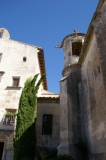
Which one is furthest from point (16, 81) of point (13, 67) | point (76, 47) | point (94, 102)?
point (94, 102)

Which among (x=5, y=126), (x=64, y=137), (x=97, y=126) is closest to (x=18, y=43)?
(x=5, y=126)

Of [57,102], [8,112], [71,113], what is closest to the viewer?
[71,113]

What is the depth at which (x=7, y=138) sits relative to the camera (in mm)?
11695

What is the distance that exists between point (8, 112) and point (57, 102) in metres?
4.11

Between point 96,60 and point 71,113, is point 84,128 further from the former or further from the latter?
point 96,60

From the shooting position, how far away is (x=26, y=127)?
1102 cm

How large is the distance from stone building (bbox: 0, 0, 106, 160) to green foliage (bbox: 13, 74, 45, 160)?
4.51 ft

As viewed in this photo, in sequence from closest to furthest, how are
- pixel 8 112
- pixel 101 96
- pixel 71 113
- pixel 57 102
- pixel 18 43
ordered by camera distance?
1. pixel 101 96
2. pixel 71 113
3. pixel 8 112
4. pixel 57 102
5. pixel 18 43

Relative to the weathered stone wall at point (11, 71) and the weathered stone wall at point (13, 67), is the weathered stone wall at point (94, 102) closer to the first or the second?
the weathered stone wall at point (11, 71)

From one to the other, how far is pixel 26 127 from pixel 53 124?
2974 millimetres

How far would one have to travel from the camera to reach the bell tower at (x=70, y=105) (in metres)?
9.73

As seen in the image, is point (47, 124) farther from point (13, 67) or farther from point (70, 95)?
point (13, 67)

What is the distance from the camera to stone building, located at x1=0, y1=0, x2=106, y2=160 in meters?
8.77

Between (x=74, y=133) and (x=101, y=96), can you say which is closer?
(x=101, y=96)
